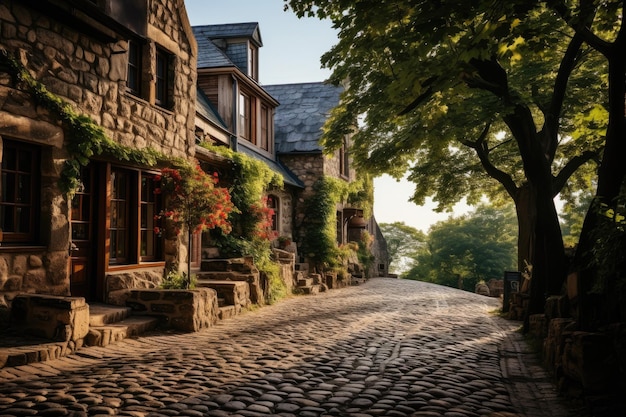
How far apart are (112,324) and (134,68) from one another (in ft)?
15.8

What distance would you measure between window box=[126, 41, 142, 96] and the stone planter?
3.79 m

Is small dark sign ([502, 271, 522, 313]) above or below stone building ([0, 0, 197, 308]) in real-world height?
below

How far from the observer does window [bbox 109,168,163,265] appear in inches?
353

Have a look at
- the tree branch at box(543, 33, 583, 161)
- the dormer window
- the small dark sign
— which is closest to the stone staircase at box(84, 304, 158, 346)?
the tree branch at box(543, 33, 583, 161)

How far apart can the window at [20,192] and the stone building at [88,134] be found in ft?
0.05

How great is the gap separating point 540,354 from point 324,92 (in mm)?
18192

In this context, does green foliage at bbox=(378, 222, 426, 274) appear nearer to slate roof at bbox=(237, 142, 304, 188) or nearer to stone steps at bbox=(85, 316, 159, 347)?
slate roof at bbox=(237, 142, 304, 188)

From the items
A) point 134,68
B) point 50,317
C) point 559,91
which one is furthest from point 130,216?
point 559,91

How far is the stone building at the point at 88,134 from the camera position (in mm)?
6832

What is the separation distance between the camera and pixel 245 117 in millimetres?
16922

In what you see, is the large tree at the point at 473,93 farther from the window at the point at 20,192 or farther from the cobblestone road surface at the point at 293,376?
the window at the point at 20,192

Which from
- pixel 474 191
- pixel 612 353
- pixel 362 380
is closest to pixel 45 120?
pixel 362 380

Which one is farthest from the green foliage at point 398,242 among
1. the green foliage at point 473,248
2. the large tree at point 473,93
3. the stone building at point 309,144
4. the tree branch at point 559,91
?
the tree branch at point 559,91

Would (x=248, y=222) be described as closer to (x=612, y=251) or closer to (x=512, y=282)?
(x=512, y=282)
